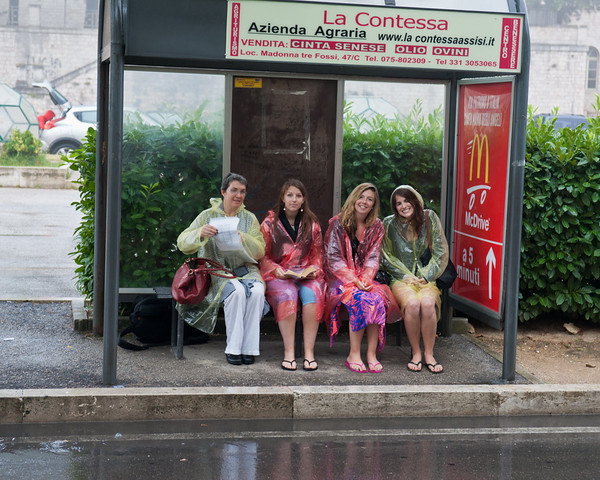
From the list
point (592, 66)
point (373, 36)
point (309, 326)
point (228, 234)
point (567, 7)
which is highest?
point (567, 7)

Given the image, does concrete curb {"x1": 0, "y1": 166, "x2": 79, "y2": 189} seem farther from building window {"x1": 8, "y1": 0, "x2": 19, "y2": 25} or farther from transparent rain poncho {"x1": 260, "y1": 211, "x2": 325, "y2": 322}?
building window {"x1": 8, "y1": 0, "x2": 19, "y2": 25}

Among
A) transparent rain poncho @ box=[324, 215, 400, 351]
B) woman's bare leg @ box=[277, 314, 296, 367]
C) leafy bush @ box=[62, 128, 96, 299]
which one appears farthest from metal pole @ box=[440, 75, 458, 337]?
leafy bush @ box=[62, 128, 96, 299]

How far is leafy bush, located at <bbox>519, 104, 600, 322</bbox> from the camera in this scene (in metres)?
7.36

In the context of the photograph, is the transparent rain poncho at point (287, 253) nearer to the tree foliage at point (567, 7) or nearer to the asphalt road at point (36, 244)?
the asphalt road at point (36, 244)

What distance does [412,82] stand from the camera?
7.29 metres

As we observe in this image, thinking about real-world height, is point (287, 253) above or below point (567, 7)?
below

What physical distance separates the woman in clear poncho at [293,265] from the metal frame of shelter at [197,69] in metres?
1.14

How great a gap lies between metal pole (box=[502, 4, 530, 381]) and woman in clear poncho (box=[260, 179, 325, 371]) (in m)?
1.31

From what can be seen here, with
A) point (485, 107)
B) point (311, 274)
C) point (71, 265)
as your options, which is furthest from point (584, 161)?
point (71, 265)

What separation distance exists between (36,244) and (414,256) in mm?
8029

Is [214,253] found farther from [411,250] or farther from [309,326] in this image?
[411,250]

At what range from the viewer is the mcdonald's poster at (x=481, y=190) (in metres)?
6.30

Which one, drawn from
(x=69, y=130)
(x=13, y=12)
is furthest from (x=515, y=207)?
(x=13, y=12)

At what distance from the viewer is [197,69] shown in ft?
23.1
